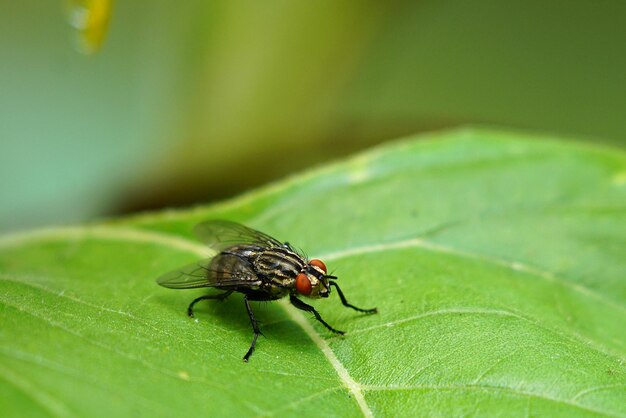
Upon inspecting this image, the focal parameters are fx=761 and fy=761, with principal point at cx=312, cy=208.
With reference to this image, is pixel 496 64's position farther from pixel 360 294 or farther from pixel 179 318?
pixel 179 318

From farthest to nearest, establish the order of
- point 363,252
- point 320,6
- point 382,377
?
point 320,6 < point 363,252 < point 382,377

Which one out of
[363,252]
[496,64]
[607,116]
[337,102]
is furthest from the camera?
[496,64]

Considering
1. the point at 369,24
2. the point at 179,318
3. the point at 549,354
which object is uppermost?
the point at 369,24

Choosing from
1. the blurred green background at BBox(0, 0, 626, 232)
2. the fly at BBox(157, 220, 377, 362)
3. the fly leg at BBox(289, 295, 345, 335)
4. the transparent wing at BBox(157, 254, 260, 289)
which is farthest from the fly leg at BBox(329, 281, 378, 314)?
the blurred green background at BBox(0, 0, 626, 232)

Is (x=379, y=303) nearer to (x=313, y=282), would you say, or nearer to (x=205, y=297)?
(x=313, y=282)

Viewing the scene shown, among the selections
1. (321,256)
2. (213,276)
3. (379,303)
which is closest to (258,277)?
(213,276)

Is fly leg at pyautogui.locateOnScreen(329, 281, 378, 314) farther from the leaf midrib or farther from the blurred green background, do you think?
the blurred green background

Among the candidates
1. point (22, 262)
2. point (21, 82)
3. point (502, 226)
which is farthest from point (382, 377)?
point (21, 82)

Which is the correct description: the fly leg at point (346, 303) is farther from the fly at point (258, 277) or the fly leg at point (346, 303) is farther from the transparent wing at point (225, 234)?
the transparent wing at point (225, 234)
